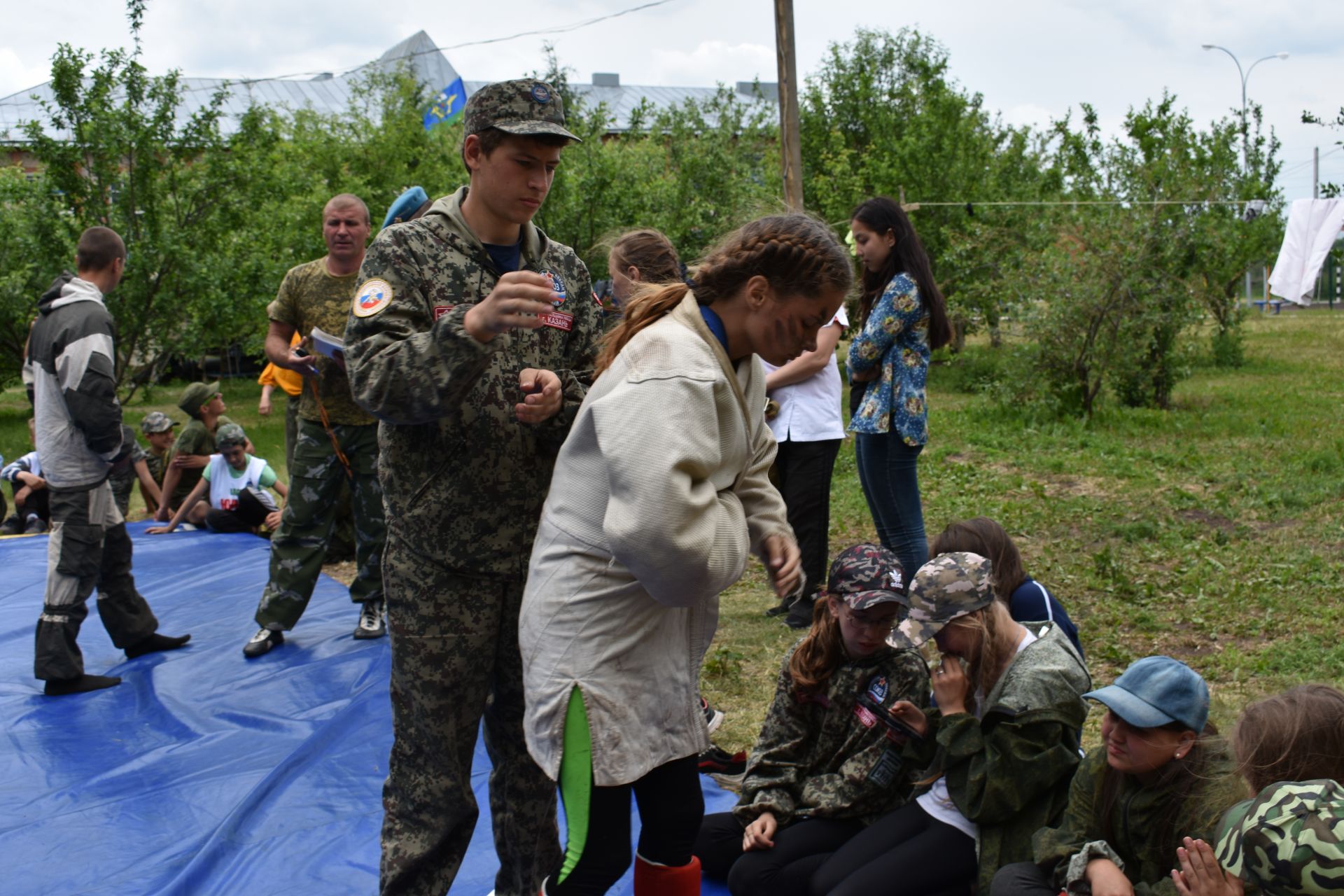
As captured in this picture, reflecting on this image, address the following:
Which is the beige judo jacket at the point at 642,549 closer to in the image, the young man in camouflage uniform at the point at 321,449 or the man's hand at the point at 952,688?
the man's hand at the point at 952,688

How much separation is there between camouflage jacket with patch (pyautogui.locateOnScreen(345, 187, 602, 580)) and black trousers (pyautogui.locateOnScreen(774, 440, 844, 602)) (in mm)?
2609

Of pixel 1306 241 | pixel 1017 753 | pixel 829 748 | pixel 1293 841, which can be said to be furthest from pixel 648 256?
pixel 1306 241

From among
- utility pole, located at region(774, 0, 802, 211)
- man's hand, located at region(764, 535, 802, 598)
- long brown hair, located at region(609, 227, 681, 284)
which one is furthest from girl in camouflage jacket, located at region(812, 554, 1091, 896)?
utility pole, located at region(774, 0, 802, 211)

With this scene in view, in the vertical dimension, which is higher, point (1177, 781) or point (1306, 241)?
point (1306, 241)

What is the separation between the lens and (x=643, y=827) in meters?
2.01

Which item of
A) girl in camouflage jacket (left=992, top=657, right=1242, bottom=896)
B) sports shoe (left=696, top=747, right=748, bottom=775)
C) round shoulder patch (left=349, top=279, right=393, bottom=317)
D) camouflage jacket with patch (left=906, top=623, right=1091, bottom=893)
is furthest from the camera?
sports shoe (left=696, top=747, right=748, bottom=775)

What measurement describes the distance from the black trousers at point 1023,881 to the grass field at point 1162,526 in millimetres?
1089

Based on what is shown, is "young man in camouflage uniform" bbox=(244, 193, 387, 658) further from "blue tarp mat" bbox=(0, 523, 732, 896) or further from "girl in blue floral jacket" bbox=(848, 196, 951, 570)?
"girl in blue floral jacket" bbox=(848, 196, 951, 570)

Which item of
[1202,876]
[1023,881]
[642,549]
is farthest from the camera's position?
[1023,881]

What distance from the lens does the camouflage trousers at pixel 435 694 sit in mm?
2275

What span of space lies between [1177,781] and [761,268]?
1.42 m

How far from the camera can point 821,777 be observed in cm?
300

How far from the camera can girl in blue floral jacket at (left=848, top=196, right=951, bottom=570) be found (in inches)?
172

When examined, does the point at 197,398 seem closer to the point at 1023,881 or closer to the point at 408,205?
the point at 408,205
